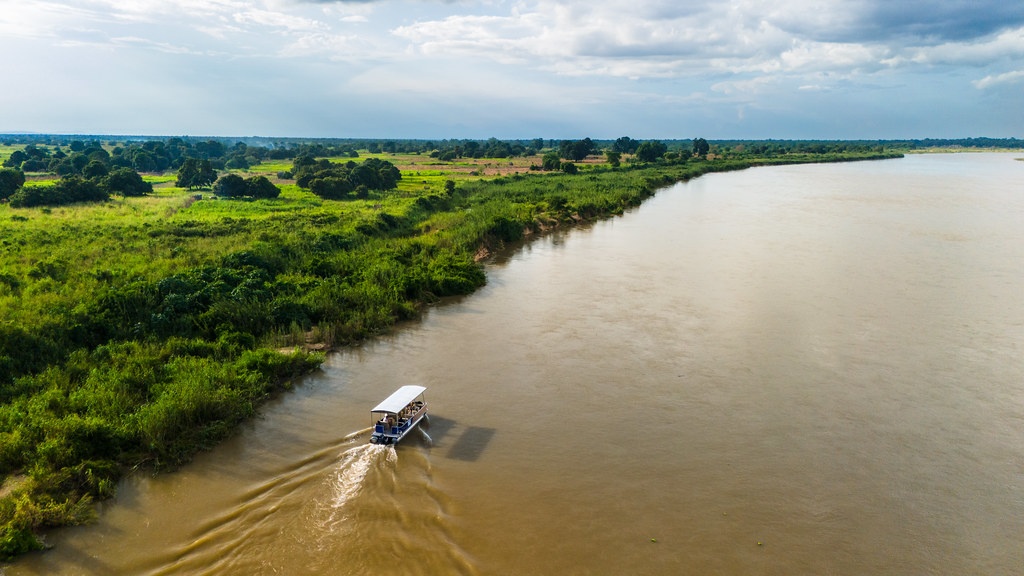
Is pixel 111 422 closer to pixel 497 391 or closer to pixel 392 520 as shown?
pixel 392 520

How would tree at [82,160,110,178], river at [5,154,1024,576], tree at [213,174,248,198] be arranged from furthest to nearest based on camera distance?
tree at [82,160,110,178] → tree at [213,174,248,198] → river at [5,154,1024,576]

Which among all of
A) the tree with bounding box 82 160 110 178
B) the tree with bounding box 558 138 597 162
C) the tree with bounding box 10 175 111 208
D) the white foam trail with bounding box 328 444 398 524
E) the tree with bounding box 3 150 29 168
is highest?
the tree with bounding box 558 138 597 162

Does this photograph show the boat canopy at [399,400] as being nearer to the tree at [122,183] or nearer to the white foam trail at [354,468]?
the white foam trail at [354,468]

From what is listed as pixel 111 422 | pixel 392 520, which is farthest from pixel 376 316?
pixel 392 520

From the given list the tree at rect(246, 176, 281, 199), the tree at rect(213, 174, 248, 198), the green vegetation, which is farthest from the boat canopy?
the tree at rect(213, 174, 248, 198)

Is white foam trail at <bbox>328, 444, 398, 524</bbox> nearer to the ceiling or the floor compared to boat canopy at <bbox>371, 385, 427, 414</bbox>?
nearer to the floor

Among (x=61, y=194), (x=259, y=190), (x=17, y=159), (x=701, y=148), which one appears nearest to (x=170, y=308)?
(x=61, y=194)

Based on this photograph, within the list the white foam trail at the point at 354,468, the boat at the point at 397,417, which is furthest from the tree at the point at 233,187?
the white foam trail at the point at 354,468

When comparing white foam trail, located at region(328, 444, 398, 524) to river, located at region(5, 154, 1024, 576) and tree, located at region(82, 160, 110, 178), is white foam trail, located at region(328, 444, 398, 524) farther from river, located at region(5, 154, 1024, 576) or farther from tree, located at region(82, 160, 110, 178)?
tree, located at region(82, 160, 110, 178)
